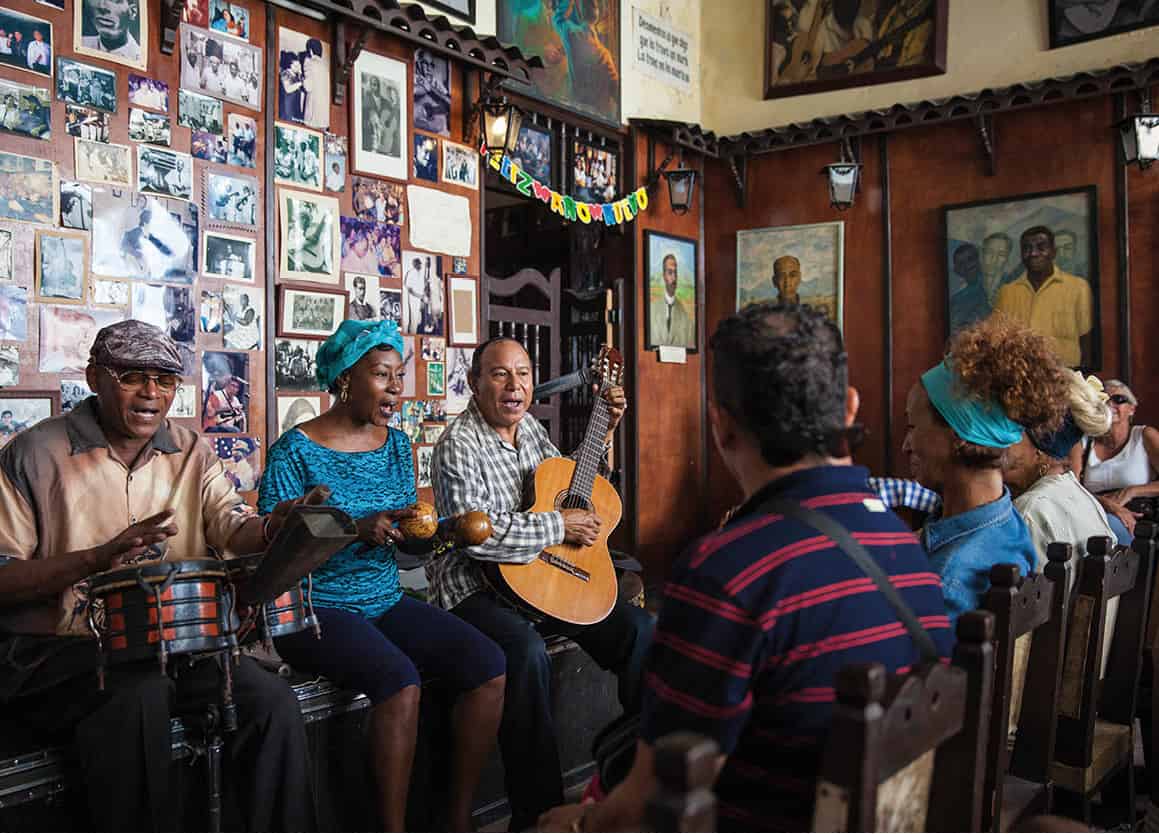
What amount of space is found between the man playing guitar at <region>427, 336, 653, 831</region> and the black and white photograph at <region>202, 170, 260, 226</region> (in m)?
1.78

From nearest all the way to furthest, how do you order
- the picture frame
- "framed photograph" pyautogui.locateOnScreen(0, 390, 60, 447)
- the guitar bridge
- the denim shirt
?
the denim shirt → the guitar bridge → "framed photograph" pyautogui.locateOnScreen(0, 390, 60, 447) → the picture frame

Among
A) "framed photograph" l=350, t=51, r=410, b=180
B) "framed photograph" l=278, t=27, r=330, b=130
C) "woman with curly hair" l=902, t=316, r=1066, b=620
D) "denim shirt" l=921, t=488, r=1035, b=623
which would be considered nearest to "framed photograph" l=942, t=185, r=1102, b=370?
"framed photograph" l=350, t=51, r=410, b=180

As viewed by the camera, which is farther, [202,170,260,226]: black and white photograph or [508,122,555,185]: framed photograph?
[508,122,555,185]: framed photograph

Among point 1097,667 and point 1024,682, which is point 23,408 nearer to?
point 1024,682

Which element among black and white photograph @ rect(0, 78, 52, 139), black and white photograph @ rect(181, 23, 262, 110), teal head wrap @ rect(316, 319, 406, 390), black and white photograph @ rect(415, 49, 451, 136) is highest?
black and white photograph @ rect(415, 49, 451, 136)

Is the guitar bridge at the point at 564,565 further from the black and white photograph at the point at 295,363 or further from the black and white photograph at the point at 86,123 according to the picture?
the black and white photograph at the point at 86,123

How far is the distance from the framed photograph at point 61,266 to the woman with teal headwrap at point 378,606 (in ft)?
4.76

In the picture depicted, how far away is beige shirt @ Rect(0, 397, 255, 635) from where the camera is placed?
2.69m

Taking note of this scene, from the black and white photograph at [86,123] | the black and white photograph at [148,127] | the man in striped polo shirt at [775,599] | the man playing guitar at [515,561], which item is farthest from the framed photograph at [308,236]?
the man in striped polo shirt at [775,599]

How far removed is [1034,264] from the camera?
7.36m

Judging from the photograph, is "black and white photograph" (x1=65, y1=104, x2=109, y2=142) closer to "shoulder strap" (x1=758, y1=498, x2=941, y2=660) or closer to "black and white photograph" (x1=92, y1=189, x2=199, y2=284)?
"black and white photograph" (x1=92, y1=189, x2=199, y2=284)

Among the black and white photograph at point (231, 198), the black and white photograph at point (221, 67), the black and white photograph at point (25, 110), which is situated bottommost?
the black and white photograph at point (231, 198)

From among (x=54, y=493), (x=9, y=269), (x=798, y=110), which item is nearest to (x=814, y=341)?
(x=54, y=493)

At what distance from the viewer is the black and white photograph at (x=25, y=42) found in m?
3.95
